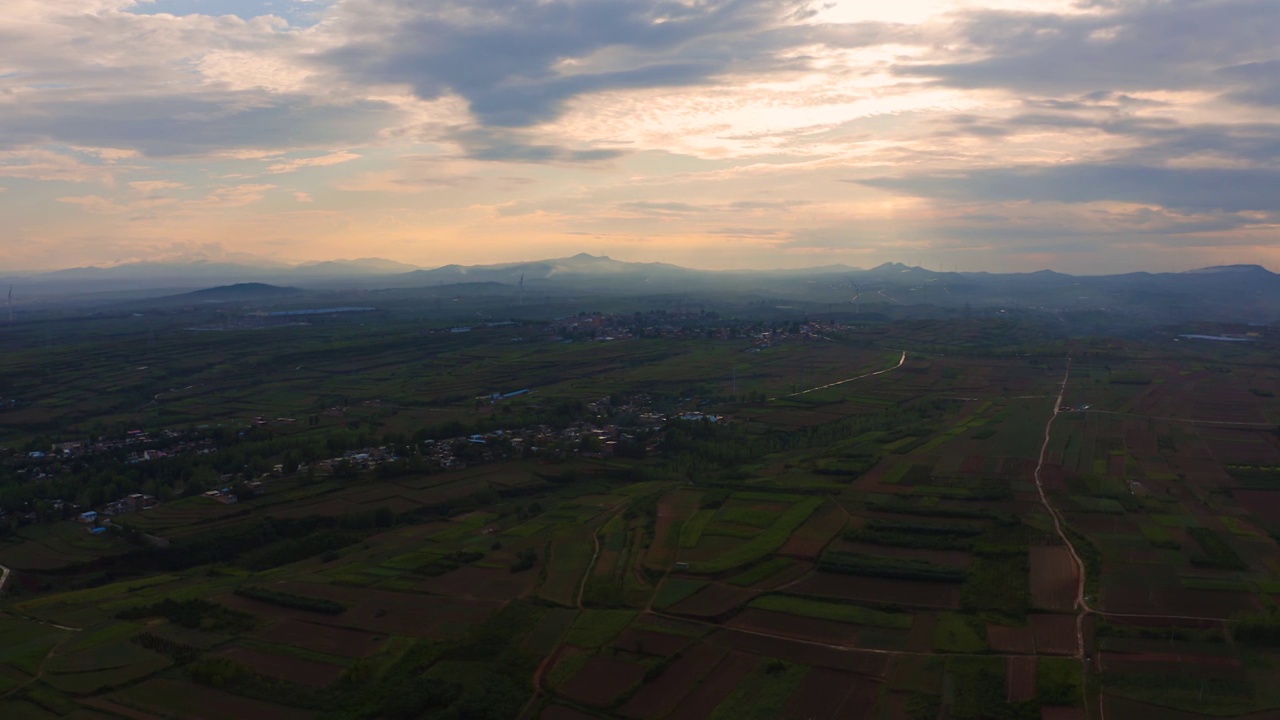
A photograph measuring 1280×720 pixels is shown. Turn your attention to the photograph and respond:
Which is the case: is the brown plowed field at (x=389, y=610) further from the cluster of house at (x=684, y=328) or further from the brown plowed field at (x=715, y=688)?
the cluster of house at (x=684, y=328)

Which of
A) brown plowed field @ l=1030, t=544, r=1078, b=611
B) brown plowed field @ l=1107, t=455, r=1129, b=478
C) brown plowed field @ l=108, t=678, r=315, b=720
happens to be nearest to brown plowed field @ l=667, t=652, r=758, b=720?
brown plowed field @ l=108, t=678, r=315, b=720

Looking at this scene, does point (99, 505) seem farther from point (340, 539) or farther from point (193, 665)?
point (193, 665)

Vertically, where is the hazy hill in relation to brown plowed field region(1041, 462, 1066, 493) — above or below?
above

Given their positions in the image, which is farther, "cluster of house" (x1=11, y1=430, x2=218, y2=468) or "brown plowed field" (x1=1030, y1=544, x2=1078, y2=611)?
"cluster of house" (x1=11, y1=430, x2=218, y2=468)

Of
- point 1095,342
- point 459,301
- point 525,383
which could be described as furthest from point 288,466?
point 459,301

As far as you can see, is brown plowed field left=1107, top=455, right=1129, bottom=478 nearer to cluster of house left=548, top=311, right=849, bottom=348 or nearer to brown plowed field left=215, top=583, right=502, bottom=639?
brown plowed field left=215, top=583, right=502, bottom=639
